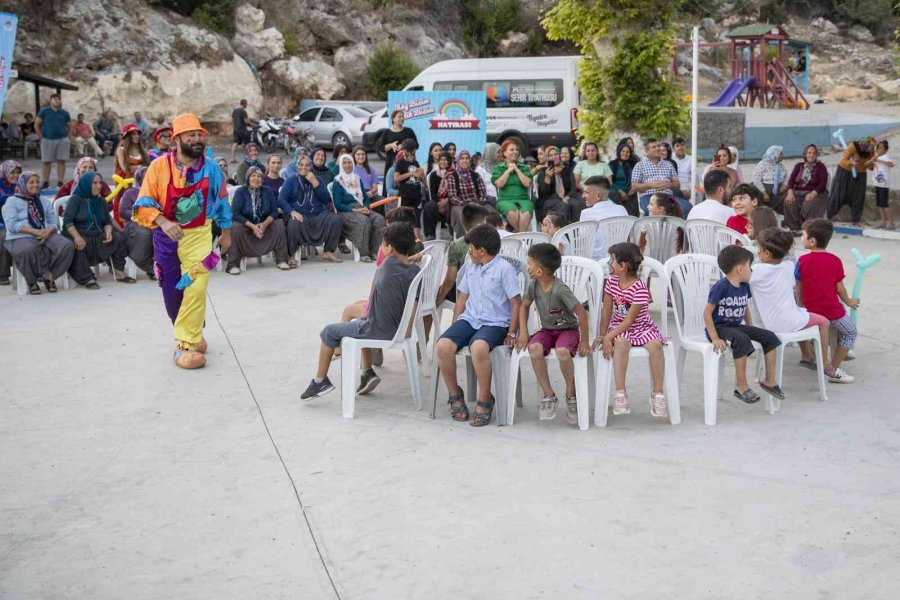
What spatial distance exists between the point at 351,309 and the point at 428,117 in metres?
12.4

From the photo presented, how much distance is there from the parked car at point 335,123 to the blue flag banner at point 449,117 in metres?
8.21

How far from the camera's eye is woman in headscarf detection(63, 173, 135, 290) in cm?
1041

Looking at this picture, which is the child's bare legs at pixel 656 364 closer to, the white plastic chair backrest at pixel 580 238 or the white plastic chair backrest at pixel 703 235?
the white plastic chair backrest at pixel 703 235

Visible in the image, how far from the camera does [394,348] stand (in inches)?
254

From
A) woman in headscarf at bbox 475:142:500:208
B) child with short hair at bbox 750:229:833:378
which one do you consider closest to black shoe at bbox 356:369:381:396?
child with short hair at bbox 750:229:833:378

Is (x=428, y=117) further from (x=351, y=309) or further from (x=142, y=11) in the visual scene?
(x=142, y=11)

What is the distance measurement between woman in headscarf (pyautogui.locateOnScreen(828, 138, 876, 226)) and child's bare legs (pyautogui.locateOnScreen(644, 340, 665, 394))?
350 inches

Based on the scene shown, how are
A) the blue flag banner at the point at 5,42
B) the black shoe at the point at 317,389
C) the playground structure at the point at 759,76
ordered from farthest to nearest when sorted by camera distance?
the playground structure at the point at 759,76 → the blue flag banner at the point at 5,42 → the black shoe at the point at 317,389

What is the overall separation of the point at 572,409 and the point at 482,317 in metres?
0.76

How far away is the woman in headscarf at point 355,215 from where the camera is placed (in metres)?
12.1

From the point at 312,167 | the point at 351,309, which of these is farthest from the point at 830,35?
the point at 351,309

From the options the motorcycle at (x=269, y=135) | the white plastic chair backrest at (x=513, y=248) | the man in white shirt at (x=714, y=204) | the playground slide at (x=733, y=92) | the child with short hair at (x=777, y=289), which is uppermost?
the playground slide at (x=733, y=92)

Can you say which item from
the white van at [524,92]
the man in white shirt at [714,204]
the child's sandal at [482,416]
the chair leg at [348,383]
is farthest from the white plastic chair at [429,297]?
the white van at [524,92]

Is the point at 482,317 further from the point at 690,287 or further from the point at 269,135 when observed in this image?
the point at 269,135
